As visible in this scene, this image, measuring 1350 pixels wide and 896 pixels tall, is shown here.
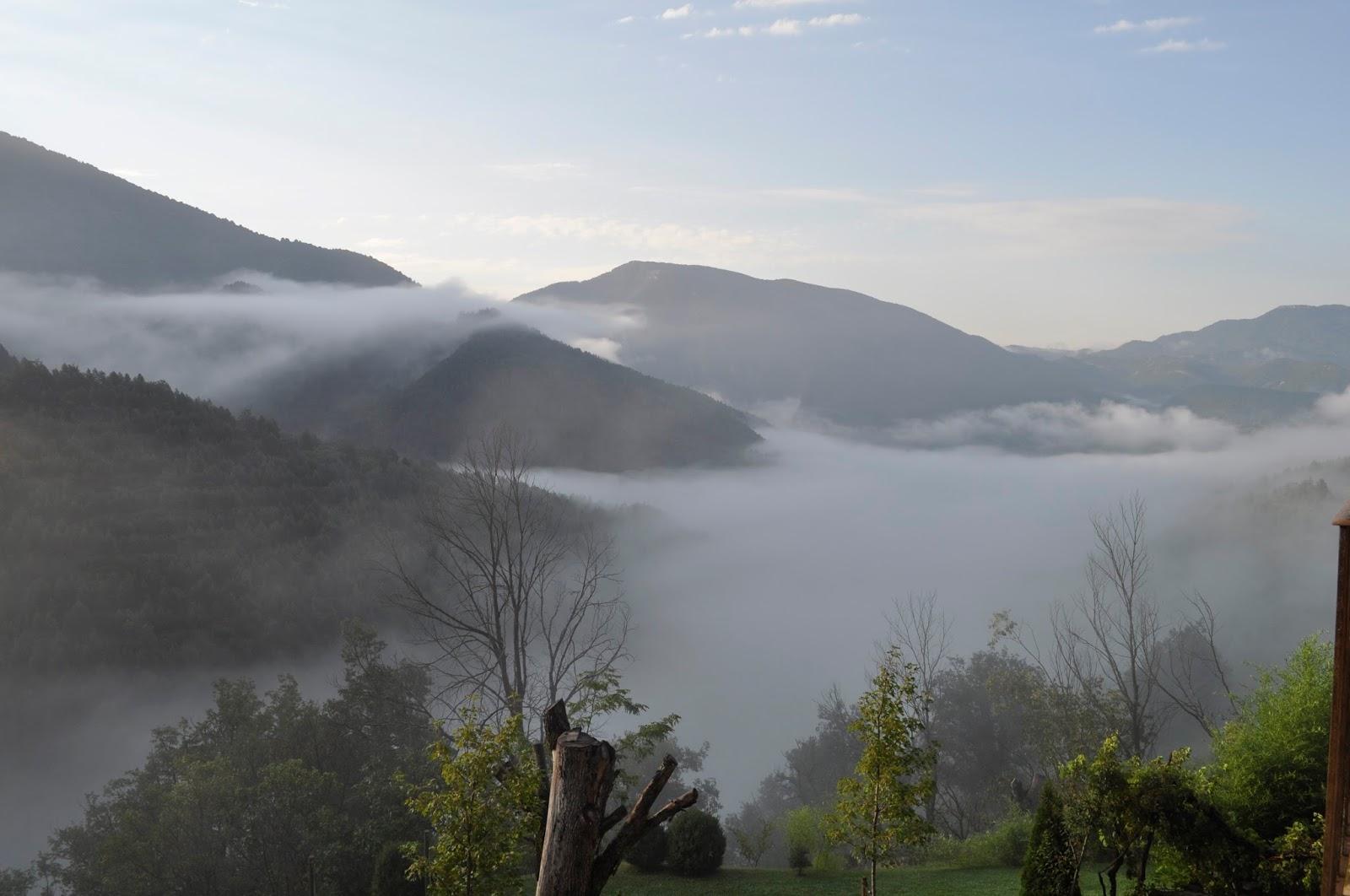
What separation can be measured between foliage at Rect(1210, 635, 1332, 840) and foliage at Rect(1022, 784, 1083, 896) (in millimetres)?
3078

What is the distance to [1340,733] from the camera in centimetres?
966

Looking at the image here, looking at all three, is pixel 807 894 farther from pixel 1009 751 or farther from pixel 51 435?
pixel 51 435

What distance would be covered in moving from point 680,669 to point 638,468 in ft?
133

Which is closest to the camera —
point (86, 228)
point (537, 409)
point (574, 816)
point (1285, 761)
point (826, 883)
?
point (574, 816)

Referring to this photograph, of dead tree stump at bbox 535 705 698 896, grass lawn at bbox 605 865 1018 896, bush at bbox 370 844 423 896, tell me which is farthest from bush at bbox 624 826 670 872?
dead tree stump at bbox 535 705 698 896

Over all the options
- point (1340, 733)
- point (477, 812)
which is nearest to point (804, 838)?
point (477, 812)

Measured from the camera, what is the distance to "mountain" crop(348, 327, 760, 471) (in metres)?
128

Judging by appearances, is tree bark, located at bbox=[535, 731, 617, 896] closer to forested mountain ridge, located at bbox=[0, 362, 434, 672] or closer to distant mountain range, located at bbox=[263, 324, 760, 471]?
forested mountain ridge, located at bbox=[0, 362, 434, 672]

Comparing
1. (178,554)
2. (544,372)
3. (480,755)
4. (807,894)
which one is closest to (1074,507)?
(544,372)

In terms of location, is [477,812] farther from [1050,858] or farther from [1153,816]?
[1050,858]

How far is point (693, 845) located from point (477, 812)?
50.6ft

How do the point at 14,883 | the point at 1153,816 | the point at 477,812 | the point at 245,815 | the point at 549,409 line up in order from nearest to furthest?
the point at 477,812 < the point at 1153,816 < the point at 245,815 < the point at 14,883 < the point at 549,409

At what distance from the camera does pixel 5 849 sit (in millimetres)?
39062

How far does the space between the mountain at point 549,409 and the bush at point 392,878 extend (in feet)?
325
